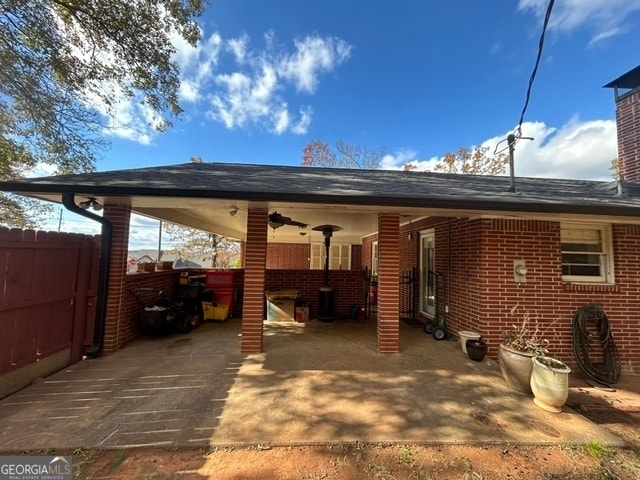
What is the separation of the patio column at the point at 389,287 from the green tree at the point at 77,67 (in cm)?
763

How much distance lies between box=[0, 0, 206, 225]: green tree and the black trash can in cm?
708

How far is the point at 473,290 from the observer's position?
5.25 meters

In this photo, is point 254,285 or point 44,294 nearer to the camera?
point 44,294

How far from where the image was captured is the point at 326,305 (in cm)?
759

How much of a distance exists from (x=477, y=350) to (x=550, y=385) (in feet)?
4.74

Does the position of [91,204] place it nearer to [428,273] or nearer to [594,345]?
[428,273]

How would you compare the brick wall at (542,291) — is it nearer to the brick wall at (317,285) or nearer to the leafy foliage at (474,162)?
the brick wall at (317,285)

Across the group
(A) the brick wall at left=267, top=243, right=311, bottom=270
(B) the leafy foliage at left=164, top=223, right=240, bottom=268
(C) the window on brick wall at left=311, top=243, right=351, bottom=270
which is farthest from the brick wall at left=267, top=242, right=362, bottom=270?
(B) the leafy foliage at left=164, top=223, right=240, bottom=268

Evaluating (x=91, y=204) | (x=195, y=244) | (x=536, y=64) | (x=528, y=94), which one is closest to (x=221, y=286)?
(x=91, y=204)

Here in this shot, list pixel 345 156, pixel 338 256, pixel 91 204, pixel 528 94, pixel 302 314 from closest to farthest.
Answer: pixel 528 94 < pixel 91 204 < pixel 302 314 < pixel 338 256 < pixel 345 156

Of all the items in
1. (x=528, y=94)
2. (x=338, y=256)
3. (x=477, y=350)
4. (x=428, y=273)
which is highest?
(x=528, y=94)

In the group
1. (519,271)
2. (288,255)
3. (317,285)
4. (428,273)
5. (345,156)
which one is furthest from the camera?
(345,156)

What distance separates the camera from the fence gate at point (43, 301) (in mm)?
3256

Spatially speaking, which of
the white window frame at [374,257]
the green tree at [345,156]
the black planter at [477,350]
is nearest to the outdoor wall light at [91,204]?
the black planter at [477,350]
